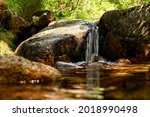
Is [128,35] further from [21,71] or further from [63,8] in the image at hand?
[63,8]

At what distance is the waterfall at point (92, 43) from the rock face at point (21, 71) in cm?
593

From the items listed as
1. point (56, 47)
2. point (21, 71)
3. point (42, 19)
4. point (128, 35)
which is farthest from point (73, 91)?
point (42, 19)

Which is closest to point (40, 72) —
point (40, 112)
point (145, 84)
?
point (145, 84)

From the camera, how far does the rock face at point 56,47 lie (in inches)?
440

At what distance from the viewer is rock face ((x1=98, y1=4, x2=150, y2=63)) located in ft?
33.7

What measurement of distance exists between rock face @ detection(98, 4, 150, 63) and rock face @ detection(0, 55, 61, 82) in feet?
16.4

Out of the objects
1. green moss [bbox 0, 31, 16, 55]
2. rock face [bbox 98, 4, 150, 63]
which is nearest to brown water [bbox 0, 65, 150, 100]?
A: rock face [bbox 98, 4, 150, 63]

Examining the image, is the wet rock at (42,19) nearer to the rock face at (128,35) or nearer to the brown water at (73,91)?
the rock face at (128,35)

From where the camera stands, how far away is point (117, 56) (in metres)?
10.8

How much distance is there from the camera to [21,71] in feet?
18.0

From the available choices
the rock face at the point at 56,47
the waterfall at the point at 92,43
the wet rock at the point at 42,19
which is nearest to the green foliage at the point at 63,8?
the wet rock at the point at 42,19

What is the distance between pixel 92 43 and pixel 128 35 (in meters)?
1.75

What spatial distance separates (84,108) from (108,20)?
821cm

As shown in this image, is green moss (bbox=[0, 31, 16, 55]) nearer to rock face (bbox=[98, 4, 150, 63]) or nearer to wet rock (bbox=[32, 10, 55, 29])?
wet rock (bbox=[32, 10, 55, 29])
